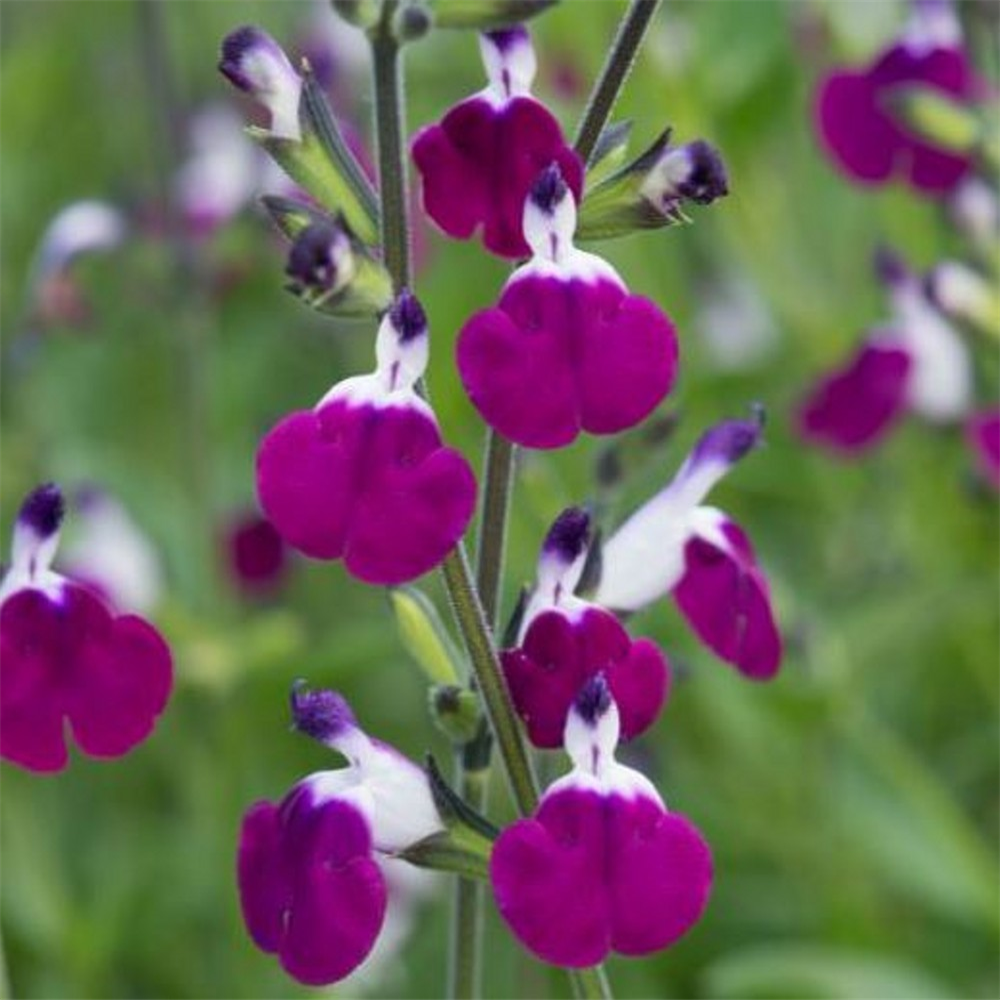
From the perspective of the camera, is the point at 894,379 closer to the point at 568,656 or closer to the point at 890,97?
the point at 890,97

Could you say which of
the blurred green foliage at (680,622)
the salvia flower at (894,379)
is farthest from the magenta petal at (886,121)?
the blurred green foliage at (680,622)

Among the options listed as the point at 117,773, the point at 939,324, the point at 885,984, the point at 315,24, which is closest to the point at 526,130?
the point at 885,984

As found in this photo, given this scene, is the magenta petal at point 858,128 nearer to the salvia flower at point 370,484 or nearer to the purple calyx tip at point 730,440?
the purple calyx tip at point 730,440

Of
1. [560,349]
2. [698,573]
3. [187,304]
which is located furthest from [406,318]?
[187,304]

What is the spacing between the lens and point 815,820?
236cm

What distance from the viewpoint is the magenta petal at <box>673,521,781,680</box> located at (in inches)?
49.1

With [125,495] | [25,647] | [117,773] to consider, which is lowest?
[117,773]

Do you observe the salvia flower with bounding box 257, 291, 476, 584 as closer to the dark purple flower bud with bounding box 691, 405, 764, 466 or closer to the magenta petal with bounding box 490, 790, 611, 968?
the magenta petal with bounding box 490, 790, 611, 968

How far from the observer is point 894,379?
89.8 inches

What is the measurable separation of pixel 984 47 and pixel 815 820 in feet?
2.54

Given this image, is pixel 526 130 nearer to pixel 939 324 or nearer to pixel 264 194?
pixel 264 194

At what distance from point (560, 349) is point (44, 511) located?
32 centimetres

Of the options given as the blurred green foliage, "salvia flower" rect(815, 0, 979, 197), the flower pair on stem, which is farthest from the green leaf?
"salvia flower" rect(815, 0, 979, 197)

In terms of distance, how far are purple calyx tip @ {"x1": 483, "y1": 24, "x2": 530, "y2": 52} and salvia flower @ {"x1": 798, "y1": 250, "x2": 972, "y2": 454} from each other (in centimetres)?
100
